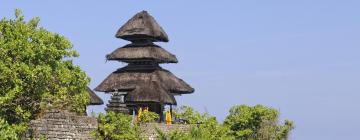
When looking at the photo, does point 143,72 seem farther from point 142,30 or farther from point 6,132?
point 6,132

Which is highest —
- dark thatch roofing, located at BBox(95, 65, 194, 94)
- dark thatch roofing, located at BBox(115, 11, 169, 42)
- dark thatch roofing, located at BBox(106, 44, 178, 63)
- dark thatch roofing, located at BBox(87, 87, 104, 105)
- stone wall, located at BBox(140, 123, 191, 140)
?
dark thatch roofing, located at BBox(115, 11, 169, 42)

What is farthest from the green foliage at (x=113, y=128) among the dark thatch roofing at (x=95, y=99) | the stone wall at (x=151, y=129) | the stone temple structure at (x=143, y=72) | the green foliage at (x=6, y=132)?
the stone temple structure at (x=143, y=72)

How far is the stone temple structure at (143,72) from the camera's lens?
54.4 meters

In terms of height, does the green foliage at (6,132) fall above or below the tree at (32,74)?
below

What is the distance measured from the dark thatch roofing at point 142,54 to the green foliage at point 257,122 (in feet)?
28.0

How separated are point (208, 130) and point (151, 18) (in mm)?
24776

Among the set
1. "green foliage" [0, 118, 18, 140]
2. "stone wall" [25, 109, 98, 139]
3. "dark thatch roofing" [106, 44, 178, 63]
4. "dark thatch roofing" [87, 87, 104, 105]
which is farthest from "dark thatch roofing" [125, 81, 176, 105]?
"green foliage" [0, 118, 18, 140]

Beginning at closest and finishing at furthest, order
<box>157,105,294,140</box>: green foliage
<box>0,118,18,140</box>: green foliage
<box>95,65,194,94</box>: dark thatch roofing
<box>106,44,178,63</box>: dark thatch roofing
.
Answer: <box>0,118,18,140</box>: green foliage < <box>157,105,294,140</box>: green foliage < <box>95,65,194,94</box>: dark thatch roofing < <box>106,44,178,63</box>: dark thatch roofing

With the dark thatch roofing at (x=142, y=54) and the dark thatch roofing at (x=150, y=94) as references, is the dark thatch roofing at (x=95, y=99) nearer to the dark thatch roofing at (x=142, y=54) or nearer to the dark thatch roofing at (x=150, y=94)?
the dark thatch roofing at (x=150, y=94)

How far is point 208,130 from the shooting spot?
34.8 m

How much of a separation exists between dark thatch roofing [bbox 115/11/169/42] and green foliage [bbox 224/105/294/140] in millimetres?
9762

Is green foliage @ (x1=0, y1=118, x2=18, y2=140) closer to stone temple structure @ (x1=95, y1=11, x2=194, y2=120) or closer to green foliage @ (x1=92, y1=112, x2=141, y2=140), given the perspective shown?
green foliage @ (x1=92, y1=112, x2=141, y2=140)

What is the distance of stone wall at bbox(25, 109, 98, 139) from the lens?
2589cm

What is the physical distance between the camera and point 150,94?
53.9m
